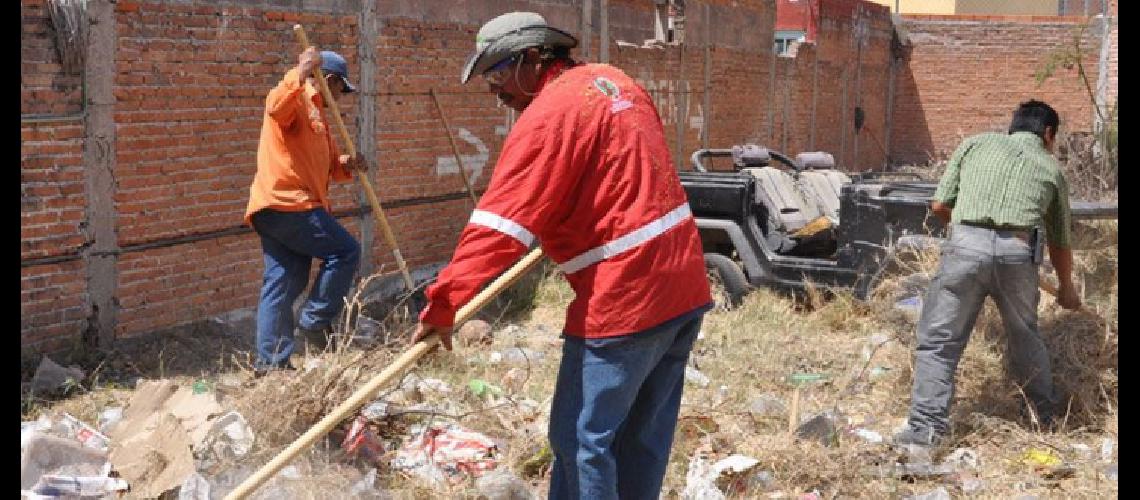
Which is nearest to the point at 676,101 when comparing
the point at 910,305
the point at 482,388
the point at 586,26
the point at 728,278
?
the point at 586,26

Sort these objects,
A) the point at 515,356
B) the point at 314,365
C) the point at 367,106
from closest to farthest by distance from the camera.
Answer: the point at 314,365
the point at 515,356
the point at 367,106

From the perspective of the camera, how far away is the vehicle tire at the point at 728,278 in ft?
29.1

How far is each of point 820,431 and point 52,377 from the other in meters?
3.90

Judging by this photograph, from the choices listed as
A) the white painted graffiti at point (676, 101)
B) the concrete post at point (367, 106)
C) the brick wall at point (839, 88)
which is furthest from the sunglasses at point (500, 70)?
the brick wall at point (839, 88)

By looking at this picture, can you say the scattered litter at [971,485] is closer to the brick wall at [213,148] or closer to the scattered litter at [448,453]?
the scattered litter at [448,453]

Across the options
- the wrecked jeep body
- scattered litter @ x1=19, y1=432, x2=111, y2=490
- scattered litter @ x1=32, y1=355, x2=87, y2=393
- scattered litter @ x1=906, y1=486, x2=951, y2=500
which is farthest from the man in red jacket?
the wrecked jeep body

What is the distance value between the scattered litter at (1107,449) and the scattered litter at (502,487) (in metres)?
2.87

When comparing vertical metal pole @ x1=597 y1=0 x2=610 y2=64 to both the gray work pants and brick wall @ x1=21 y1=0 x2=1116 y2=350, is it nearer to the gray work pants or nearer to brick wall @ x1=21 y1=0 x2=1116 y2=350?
brick wall @ x1=21 y1=0 x2=1116 y2=350

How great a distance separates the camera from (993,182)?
5.97m

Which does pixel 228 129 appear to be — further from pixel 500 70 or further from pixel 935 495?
pixel 935 495

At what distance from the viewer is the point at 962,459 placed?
5898mm

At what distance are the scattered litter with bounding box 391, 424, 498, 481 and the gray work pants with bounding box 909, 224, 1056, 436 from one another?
7.19 ft
